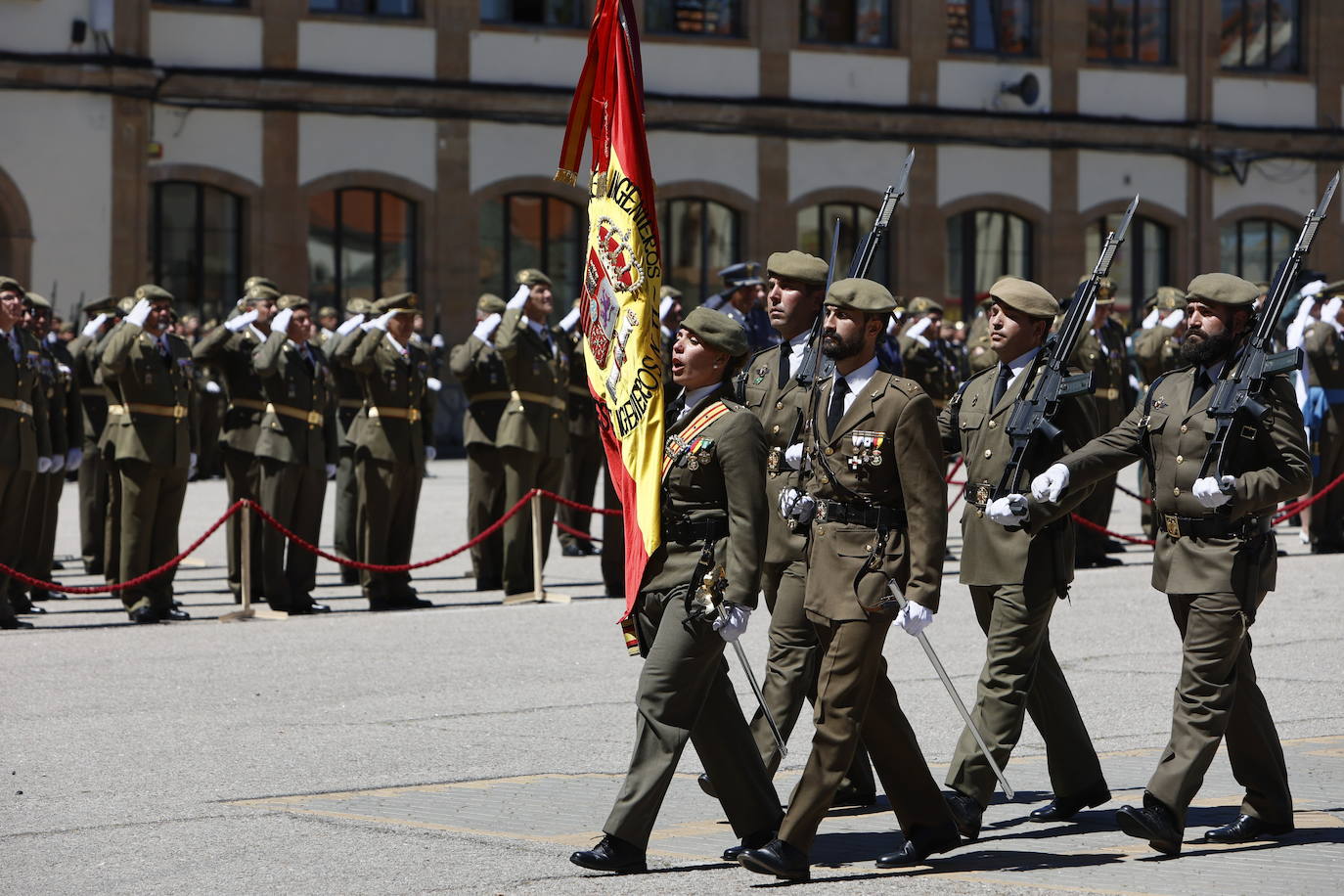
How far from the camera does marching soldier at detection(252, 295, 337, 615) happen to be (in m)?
14.4

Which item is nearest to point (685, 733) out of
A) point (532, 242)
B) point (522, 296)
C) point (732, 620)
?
point (732, 620)

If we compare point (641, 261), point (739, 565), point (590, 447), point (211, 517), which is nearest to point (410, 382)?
point (590, 447)

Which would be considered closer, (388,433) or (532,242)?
(388,433)

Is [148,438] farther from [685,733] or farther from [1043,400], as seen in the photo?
[685,733]

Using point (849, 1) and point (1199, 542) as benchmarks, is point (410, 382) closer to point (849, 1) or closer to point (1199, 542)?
point (1199, 542)

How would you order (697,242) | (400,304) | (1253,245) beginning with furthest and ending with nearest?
(1253,245) → (697,242) → (400,304)

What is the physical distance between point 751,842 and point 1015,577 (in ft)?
4.69

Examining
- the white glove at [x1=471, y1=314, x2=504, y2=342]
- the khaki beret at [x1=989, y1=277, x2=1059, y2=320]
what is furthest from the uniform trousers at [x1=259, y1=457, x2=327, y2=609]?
the khaki beret at [x1=989, y1=277, x2=1059, y2=320]

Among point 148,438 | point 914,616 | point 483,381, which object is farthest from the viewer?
point 483,381

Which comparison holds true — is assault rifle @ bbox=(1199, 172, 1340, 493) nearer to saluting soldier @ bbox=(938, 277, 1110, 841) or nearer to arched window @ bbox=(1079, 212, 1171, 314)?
saluting soldier @ bbox=(938, 277, 1110, 841)

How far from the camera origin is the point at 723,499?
7309 mm

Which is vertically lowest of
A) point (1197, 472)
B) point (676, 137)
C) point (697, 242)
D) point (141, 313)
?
point (1197, 472)

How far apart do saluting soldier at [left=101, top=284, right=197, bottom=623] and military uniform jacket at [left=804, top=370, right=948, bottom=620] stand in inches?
298

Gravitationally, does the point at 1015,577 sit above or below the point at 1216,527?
below
